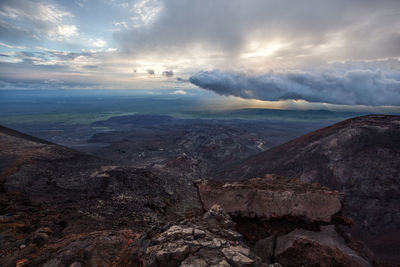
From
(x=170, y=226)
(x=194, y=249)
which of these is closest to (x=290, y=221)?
A: (x=194, y=249)

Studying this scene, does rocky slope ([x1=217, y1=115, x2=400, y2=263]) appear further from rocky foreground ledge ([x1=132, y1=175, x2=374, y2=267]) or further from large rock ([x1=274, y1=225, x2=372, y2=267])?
rocky foreground ledge ([x1=132, y1=175, x2=374, y2=267])

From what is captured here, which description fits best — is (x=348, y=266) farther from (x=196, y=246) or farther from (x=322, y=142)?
(x=322, y=142)

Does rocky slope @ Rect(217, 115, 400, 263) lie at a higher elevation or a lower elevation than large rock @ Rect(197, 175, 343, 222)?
lower

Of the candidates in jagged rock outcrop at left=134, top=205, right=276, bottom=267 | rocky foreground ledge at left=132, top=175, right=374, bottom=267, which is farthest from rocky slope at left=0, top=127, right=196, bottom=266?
rocky foreground ledge at left=132, top=175, right=374, bottom=267

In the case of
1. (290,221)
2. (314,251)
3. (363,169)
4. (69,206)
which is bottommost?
(363,169)

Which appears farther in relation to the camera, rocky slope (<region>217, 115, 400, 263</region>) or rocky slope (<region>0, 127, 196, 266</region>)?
rocky slope (<region>217, 115, 400, 263</region>)

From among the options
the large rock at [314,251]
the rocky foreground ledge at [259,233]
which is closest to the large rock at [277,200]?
the rocky foreground ledge at [259,233]

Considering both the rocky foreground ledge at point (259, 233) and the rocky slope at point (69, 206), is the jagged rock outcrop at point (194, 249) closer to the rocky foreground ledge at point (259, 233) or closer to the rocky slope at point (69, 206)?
the rocky foreground ledge at point (259, 233)

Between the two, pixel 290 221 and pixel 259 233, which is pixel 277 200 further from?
pixel 259 233
